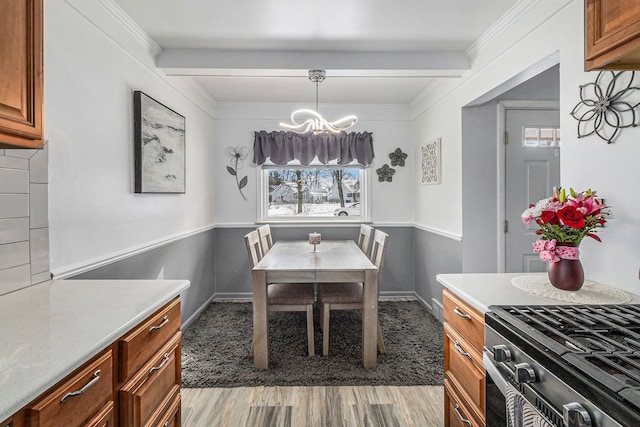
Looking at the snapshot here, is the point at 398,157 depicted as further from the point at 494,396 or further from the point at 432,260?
the point at 494,396

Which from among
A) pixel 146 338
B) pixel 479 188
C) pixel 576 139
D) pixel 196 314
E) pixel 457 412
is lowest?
pixel 196 314

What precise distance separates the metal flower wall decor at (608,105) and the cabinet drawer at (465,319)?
3.18ft

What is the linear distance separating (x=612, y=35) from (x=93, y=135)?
7.86 feet

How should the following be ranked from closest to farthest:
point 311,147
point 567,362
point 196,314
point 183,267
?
point 567,362, point 183,267, point 196,314, point 311,147

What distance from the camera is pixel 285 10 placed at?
86.3 inches

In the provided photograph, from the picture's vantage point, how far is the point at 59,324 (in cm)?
110

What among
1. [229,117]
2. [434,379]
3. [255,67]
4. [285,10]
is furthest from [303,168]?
[434,379]

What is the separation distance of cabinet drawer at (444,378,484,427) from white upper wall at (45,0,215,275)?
6.46 ft

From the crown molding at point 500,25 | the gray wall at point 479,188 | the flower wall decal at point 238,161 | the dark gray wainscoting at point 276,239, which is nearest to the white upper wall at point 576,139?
the crown molding at point 500,25

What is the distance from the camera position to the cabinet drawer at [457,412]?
139cm

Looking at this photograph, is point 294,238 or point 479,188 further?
point 294,238

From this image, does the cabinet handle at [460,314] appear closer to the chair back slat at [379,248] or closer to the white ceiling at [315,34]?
the chair back slat at [379,248]

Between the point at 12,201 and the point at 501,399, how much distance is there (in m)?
1.99

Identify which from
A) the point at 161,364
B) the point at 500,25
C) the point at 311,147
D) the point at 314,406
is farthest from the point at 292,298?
the point at 500,25
